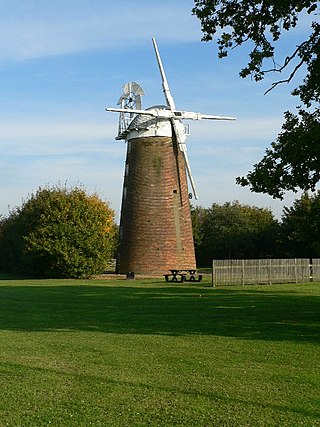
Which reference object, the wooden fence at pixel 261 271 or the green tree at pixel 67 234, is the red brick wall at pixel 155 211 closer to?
the green tree at pixel 67 234

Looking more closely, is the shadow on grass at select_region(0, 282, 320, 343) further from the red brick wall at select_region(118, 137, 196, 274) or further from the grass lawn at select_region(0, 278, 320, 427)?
the red brick wall at select_region(118, 137, 196, 274)

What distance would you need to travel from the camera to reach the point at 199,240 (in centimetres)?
7012

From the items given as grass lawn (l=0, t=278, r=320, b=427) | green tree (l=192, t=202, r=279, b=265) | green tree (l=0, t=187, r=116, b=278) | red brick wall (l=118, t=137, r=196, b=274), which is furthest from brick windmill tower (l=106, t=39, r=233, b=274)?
grass lawn (l=0, t=278, r=320, b=427)

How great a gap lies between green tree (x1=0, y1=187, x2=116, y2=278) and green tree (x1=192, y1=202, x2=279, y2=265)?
2139 cm

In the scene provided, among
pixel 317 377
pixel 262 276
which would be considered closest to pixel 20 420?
pixel 317 377

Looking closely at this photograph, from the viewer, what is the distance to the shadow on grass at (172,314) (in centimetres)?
1470

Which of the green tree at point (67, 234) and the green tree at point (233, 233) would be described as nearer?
the green tree at point (67, 234)

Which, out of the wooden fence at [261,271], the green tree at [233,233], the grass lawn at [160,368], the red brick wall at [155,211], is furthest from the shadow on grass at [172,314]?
the green tree at [233,233]

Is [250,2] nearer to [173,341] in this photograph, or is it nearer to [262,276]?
[173,341]

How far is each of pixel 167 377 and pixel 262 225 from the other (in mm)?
61924

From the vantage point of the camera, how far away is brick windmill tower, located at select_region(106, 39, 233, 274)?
1762 inches

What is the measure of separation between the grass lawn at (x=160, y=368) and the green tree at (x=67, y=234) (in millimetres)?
27238

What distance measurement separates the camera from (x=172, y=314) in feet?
59.8

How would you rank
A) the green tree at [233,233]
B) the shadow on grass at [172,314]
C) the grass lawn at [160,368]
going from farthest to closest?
the green tree at [233,233] < the shadow on grass at [172,314] < the grass lawn at [160,368]
